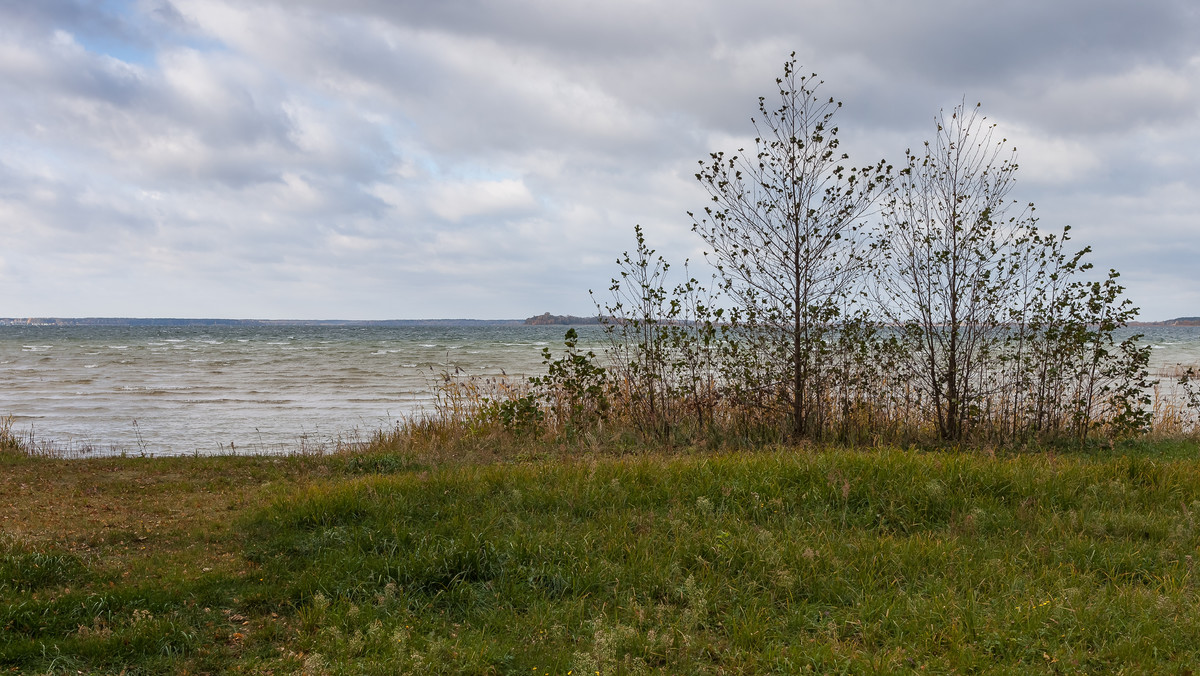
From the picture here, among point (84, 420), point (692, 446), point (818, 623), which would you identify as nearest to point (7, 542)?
point (818, 623)

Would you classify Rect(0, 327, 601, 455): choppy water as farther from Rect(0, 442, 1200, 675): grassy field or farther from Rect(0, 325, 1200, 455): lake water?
Rect(0, 442, 1200, 675): grassy field

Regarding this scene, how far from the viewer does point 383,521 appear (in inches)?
242

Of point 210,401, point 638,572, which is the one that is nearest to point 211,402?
point 210,401

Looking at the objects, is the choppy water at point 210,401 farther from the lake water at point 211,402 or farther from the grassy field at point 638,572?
the grassy field at point 638,572

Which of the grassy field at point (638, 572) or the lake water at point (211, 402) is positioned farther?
the lake water at point (211, 402)

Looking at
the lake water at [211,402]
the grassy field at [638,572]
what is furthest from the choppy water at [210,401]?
the grassy field at [638,572]

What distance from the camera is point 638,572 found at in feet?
16.8

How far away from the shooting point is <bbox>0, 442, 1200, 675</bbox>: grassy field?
13.6ft

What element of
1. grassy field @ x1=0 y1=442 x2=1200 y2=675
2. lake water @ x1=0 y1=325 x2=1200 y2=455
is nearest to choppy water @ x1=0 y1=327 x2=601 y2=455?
lake water @ x1=0 y1=325 x2=1200 y2=455

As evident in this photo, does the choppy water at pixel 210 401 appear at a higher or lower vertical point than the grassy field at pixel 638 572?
lower

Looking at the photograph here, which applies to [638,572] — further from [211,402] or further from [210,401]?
[210,401]

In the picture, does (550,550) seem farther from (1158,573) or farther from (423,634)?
(1158,573)

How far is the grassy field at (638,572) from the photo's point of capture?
4148 millimetres

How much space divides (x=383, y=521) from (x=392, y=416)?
11449 millimetres
